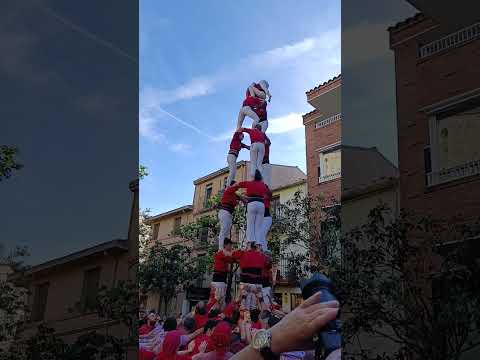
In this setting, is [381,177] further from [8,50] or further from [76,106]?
[8,50]

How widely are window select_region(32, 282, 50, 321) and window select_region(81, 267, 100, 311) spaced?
20cm

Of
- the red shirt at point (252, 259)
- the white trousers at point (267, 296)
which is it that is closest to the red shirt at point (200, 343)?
the white trousers at point (267, 296)

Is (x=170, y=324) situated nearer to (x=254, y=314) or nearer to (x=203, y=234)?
(x=254, y=314)

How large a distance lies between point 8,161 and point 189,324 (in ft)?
6.52

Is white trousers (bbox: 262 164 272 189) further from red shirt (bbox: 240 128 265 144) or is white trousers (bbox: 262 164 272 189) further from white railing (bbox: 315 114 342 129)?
white railing (bbox: 315 114 342 129)

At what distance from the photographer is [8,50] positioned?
2.56m

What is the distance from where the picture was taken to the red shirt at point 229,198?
14.5ft

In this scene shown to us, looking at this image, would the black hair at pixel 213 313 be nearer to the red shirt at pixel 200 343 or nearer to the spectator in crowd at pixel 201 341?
the spectator in crowd at pixel 201 341

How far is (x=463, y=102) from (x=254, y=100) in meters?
2.11

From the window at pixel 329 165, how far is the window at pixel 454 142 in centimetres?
90

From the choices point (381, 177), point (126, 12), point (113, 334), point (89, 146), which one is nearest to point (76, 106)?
point (89, 146)

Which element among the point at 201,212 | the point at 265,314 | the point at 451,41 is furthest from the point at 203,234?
the point at 451,41

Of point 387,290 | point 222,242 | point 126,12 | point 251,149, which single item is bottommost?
point 387,290

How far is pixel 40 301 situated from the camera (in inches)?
96.3
